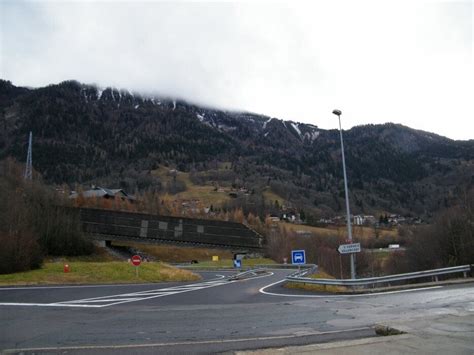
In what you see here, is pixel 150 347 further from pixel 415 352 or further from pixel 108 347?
pixel 415 352

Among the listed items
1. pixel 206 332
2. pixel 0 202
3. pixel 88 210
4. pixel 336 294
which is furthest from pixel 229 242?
pixel 206 332

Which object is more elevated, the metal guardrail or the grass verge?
the metal guardrail

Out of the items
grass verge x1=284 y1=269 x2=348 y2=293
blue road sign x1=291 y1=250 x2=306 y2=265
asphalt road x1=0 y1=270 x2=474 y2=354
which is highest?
blue road sign x1=291 y1=250 x2=306 y2=265

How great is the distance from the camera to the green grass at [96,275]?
2572 centimetres

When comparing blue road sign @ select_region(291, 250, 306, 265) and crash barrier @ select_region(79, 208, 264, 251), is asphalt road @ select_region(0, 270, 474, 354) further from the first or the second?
crash barrier @ select_region(79, 208, 264, 251)

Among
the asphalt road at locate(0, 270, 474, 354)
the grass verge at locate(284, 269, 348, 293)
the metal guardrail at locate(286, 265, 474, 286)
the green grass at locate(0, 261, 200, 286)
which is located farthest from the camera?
the green grass at locate(0, 261, 200, 286)

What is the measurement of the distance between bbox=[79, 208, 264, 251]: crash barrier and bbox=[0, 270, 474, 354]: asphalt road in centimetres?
7546

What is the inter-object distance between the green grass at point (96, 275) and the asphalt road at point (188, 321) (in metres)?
8.87

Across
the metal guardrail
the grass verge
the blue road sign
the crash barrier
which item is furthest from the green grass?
the crash barrier

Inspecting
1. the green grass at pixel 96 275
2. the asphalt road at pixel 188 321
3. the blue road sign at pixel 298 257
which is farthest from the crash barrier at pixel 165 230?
the asphalt road at pixel 188 321

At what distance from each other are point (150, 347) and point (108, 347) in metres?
0.76

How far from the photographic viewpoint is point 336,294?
19.5 metres

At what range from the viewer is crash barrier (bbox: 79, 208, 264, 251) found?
90.4 m

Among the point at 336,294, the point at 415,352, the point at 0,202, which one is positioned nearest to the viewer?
the point at 415,352
